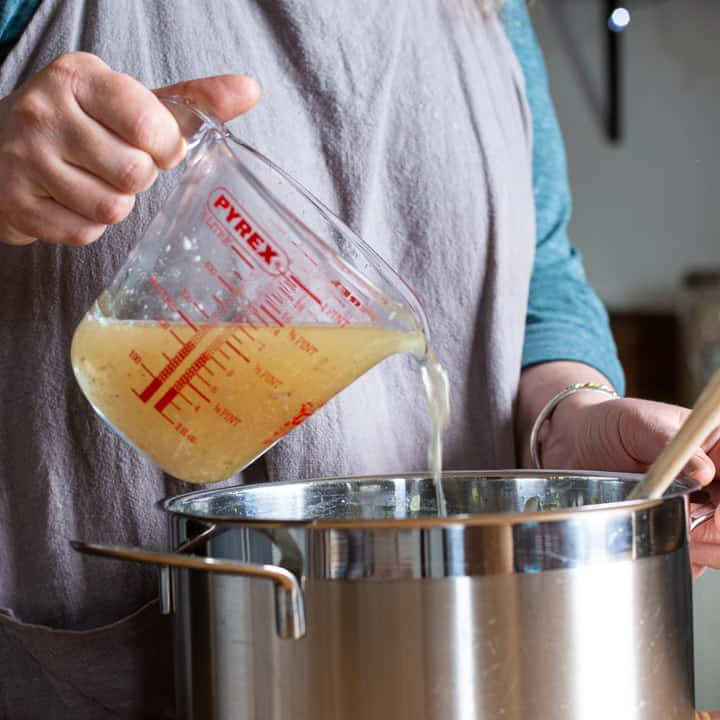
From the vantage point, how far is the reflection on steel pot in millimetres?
427

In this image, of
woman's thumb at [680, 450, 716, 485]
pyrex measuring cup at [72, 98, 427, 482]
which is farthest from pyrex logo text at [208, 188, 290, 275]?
woman's thumb at [680, 450, 716, 485]

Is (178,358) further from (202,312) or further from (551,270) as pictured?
(551,270)

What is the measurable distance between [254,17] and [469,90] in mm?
166

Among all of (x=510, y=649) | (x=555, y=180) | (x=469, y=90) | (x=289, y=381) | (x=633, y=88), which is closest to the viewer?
(x=510, y=649)

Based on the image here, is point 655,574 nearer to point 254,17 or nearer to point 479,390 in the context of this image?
point 479,390

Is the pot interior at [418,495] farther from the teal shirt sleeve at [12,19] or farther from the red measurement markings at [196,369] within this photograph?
the teal shirt sleeve at [12,19]

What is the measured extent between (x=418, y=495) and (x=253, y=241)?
0.19 m

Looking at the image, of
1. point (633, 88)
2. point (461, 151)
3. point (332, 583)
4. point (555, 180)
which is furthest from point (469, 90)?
point (633, 88)

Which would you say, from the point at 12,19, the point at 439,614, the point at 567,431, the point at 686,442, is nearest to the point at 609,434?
the point at 567,431

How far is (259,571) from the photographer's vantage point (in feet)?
1.38

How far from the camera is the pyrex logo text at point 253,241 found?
551mm

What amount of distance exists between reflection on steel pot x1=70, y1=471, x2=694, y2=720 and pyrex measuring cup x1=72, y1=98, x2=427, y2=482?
101mm

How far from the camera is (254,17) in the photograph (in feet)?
2.38

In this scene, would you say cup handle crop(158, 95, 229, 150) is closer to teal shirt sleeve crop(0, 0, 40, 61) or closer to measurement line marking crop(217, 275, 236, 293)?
measurement line marking crop(217, 275, 236, 293)
